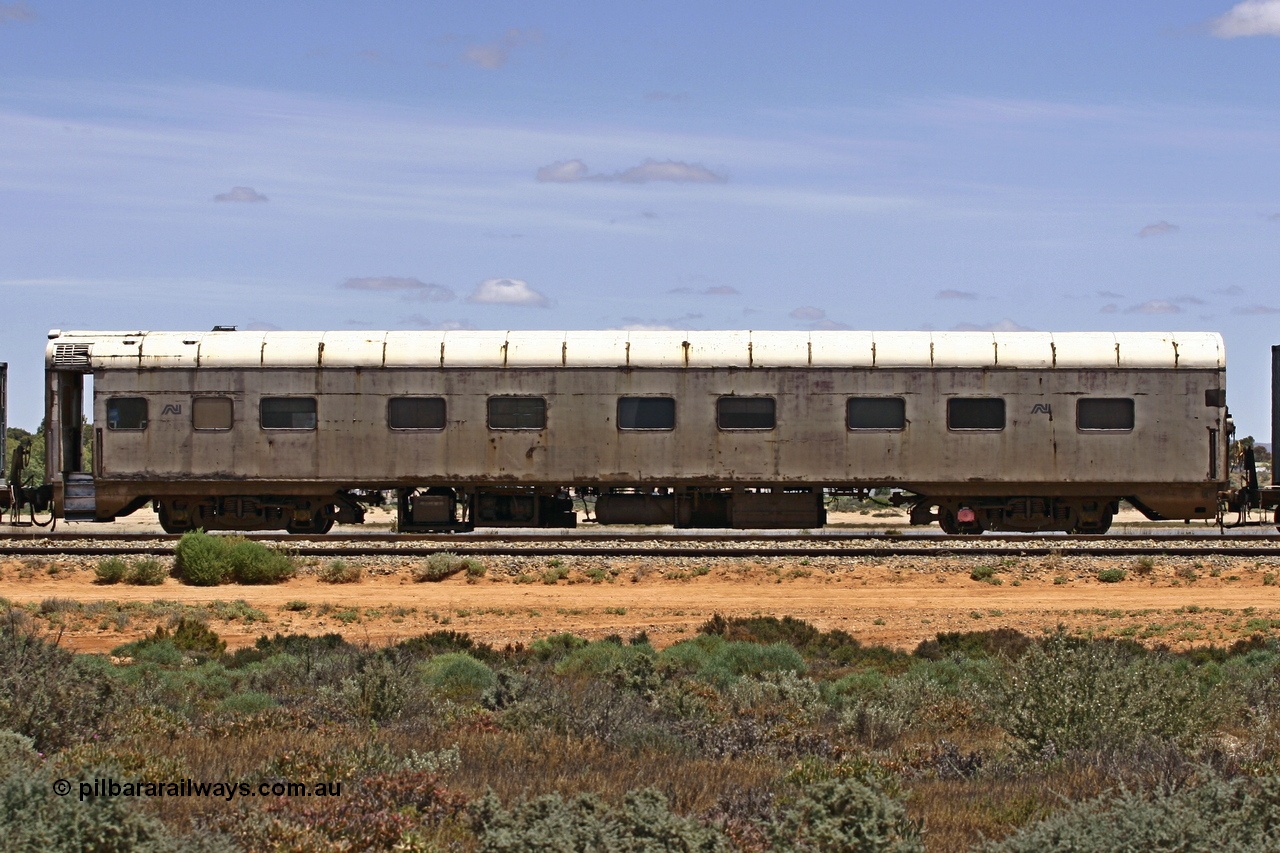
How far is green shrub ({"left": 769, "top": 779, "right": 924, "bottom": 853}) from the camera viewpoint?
6.63 m

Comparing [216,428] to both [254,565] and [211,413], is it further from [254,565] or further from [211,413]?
[254,565]

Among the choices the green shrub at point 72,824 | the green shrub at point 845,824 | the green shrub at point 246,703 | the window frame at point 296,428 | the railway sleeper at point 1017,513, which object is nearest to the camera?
the green shrub at point 72,824

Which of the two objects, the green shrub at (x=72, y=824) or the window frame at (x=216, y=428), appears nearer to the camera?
the green shrub at (x=72, y=824)

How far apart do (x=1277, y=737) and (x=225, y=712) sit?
752 cm

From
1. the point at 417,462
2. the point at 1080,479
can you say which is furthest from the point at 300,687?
the point at 1080,479

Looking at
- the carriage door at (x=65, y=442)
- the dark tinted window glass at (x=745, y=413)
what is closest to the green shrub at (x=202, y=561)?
the carriage door at (x=65, y=442)

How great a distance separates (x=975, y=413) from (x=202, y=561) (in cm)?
1243

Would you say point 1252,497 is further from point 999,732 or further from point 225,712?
point 225,712

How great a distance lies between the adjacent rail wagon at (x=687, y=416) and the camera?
932 inches

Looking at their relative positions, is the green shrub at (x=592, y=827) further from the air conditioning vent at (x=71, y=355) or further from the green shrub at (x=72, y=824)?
the air conditioning vent at (x=71, y=355)

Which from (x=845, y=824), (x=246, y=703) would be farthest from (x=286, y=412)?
(x=845, y=824)

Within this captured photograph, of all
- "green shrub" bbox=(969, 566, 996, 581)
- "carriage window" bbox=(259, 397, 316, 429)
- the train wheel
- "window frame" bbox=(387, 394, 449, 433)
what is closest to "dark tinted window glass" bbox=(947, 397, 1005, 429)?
"green shrub" bbox=(969, 566, 996, 581)

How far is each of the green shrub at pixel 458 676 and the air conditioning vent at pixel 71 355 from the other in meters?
13.2

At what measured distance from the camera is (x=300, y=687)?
40.8 ft
